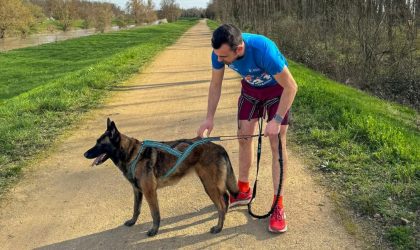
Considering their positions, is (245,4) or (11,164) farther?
(245,4)

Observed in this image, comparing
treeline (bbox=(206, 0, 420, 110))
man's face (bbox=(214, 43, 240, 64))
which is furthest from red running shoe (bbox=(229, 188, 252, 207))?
treeline (bbox=(206, 0, 420, 110))

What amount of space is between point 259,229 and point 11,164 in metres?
3.90

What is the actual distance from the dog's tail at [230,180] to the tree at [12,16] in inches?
1846

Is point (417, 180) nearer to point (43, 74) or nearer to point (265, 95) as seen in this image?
point (265, 95)

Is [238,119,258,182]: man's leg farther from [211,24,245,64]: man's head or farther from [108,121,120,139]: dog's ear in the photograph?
[108,121,120,139]: dog's ear

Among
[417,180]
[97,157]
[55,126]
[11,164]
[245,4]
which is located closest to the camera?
[97,157]

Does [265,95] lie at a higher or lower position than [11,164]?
higher

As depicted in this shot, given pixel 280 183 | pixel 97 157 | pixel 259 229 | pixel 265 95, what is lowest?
pixel 259 229

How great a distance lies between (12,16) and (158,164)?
4770 centimetres

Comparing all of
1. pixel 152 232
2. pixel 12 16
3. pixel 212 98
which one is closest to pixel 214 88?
pixel 212 98

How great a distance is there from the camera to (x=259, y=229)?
4234 millimetres

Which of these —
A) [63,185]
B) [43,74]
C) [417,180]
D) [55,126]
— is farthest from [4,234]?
[43,74]

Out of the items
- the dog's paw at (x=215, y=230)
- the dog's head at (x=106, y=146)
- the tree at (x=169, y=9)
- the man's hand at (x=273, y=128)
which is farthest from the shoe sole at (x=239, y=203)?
the tree at (x=169, y=9)

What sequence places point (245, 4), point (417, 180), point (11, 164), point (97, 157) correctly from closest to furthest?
1. point (97, 157)
2. point (417, 180)
3. point (11, 164)
4. point (245, 4)
